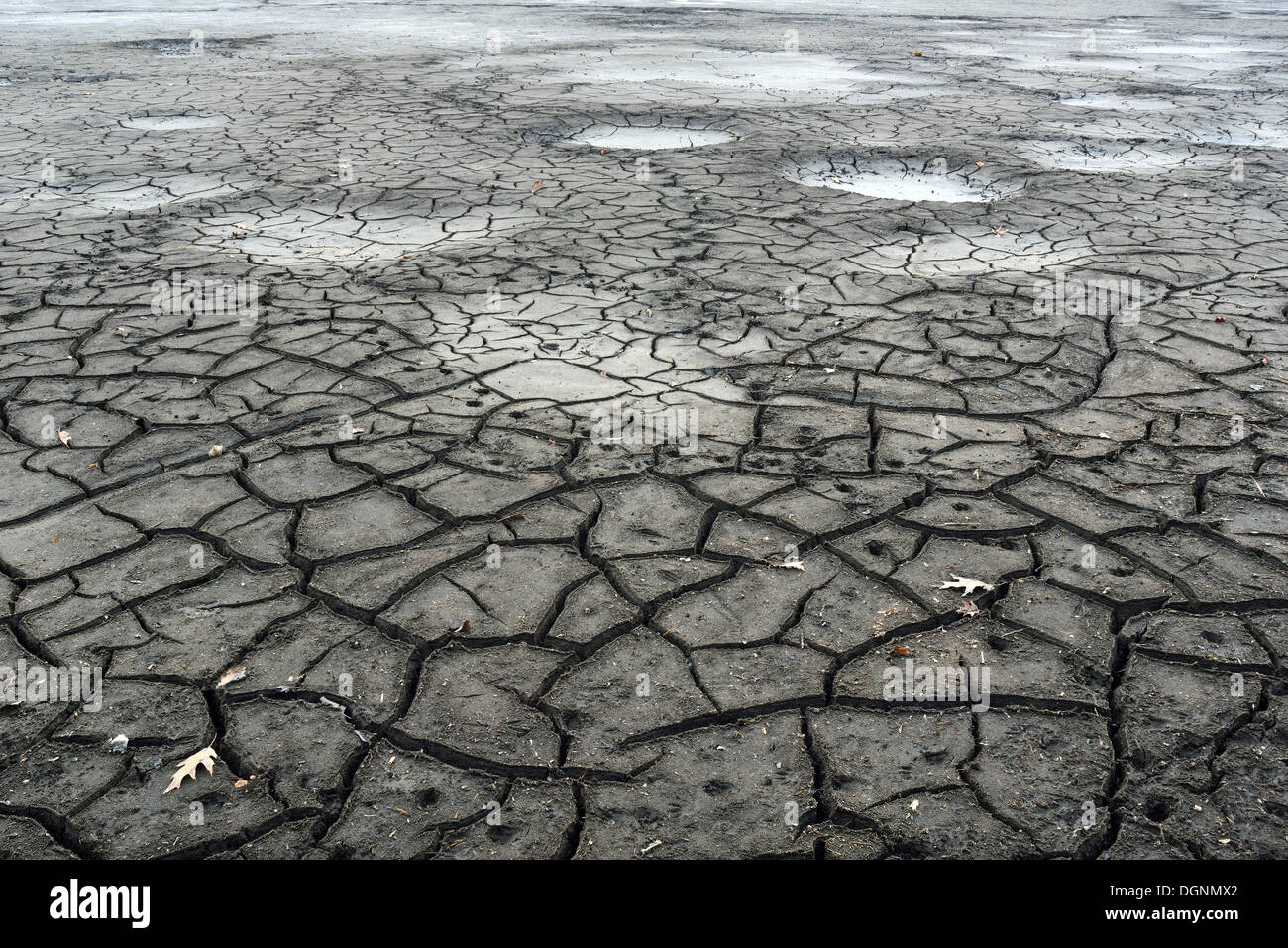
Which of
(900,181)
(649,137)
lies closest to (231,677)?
(900,181)

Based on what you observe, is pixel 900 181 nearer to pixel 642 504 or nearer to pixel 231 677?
pixel 642 504

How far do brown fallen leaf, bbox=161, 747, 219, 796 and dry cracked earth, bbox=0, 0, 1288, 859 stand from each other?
29 millimetres

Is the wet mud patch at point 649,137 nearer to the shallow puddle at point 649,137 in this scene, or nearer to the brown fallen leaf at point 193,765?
the shallow puddle at point 649,137

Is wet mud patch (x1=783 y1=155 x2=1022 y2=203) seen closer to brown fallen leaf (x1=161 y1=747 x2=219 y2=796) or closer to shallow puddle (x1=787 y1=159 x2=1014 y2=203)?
shallow puddle (x1=787 y1=159 x2=1014 y2=203)

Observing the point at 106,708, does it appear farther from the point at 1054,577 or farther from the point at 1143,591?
the point at 1143,591

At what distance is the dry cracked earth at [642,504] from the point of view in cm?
217

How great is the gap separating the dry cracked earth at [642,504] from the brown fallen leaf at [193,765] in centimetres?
3

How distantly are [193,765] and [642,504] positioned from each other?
4.91 ft

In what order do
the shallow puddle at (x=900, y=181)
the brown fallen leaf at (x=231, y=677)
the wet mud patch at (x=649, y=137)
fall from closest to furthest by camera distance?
the brown fallen leaf at (x=231, y=677) < the shallow puddle at (x=900, y=181) < the wet mud patch at (x=649, y=137)

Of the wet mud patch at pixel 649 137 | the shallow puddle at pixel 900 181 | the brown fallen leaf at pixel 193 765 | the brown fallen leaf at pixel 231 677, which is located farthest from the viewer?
the wet mud patch at pixel 649 137

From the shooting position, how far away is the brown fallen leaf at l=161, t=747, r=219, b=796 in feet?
7.10

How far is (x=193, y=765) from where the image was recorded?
2209mm

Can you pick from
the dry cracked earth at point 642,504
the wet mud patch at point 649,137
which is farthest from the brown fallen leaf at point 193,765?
the wet mud patch at point 649,137
